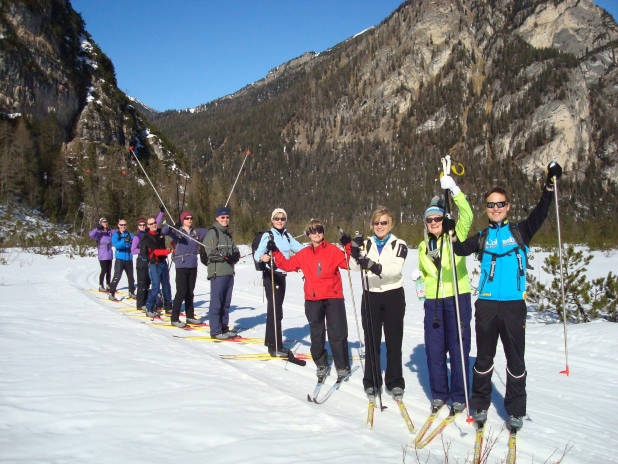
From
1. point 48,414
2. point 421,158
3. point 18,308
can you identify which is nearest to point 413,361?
point 48,414

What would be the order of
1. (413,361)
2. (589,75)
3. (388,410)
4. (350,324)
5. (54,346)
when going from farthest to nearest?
(589,75), (350,324), (413,361), (54,346), (388,410)

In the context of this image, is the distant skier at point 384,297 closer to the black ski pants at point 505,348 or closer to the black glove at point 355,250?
the black glove at point 355,250

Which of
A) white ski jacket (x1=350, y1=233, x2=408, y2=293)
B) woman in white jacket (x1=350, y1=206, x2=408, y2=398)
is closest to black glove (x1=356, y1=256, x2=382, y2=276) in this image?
woman in white jacket (x1=350, y1=206, x2=408, y2=398)

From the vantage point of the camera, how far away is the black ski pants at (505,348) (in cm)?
378

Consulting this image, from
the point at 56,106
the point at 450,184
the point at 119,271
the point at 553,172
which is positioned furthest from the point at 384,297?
the point at 56,106

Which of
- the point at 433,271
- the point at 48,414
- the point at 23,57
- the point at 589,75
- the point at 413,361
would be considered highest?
the point at 589,75

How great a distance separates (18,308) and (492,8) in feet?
690

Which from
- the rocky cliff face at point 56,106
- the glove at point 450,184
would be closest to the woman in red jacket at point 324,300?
the glove at point 450,184

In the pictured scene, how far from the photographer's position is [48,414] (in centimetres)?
321

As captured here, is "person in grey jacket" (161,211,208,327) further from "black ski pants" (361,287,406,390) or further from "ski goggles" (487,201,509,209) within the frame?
"ski goggles" (487,201,509,209)

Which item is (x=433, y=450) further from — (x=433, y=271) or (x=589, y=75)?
(x=589, y=75)

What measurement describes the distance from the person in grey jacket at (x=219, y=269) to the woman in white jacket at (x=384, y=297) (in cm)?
316

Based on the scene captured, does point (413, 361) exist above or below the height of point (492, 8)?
below

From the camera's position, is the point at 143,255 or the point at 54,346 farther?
the point at 143,255
